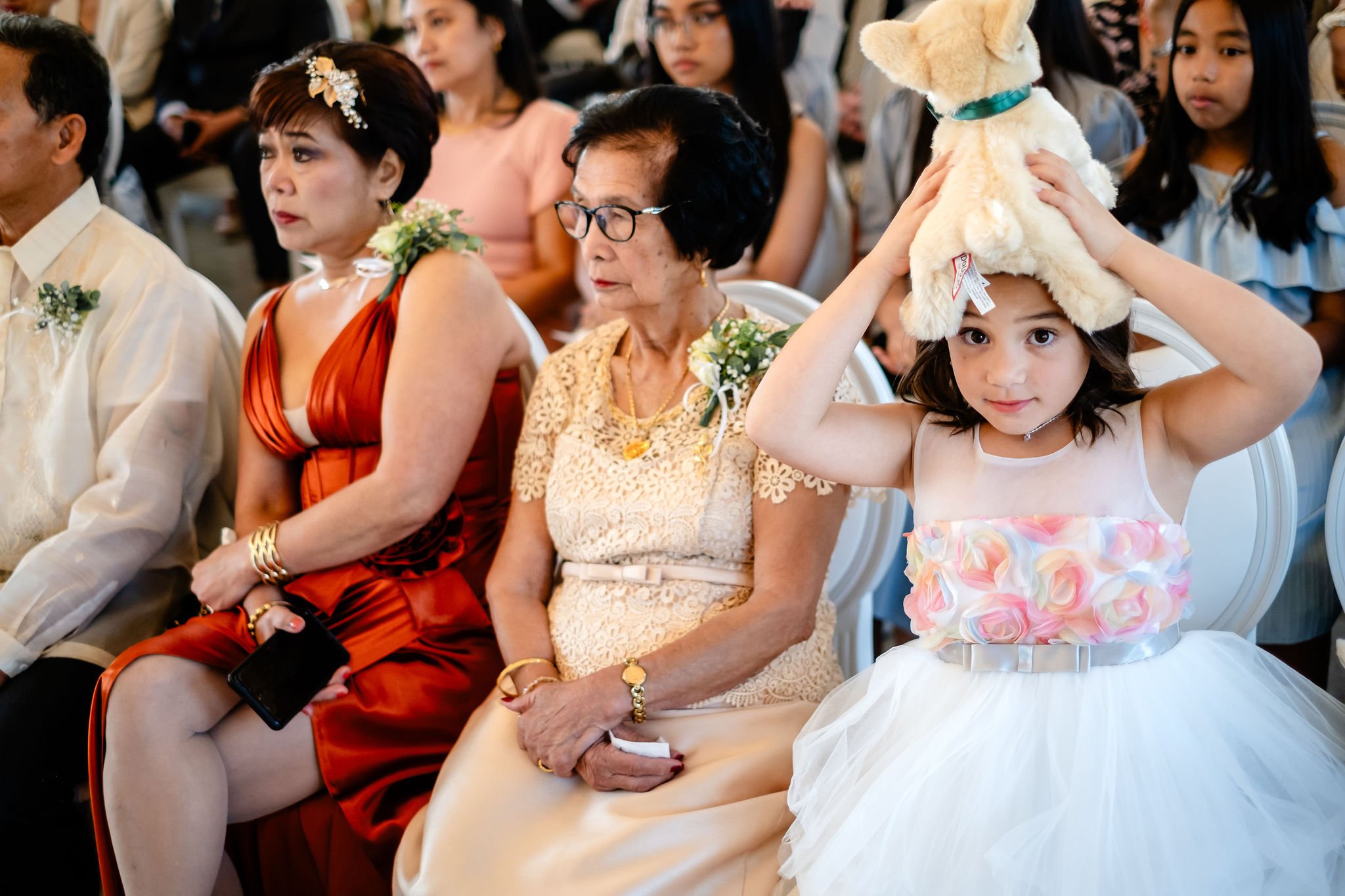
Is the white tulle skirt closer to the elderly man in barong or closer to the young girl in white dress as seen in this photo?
the young girl in white dress

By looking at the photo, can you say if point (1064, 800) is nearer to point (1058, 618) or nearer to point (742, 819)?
point (1058, 618)

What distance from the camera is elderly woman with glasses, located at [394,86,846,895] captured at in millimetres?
1676

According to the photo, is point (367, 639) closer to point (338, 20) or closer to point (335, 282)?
point (335, 282)

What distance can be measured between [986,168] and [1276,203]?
123cm

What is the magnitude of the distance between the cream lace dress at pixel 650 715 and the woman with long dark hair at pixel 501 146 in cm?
117

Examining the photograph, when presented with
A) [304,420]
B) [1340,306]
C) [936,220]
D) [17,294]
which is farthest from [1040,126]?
[17,294]

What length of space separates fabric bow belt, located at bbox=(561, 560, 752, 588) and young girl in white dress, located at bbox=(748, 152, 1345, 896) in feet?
1.06

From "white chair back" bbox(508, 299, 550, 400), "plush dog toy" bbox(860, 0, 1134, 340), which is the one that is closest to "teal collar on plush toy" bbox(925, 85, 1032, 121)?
"plush dog toy" bbox(860, 0, 1134, 340)

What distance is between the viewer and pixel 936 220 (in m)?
1.36

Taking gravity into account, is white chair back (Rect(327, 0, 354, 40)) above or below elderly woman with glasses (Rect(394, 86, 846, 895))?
above

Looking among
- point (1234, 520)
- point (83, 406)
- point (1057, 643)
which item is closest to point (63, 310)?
point (83, 406)

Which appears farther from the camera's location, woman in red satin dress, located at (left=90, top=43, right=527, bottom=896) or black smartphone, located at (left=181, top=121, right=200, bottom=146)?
black smartphone, located at (left=181, top=121, right=200, bottom=146)

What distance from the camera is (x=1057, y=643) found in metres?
1.43

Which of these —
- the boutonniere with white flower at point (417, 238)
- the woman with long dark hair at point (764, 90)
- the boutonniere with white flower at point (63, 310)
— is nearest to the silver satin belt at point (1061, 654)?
the boutonniere with white flower at point (417, 238)
